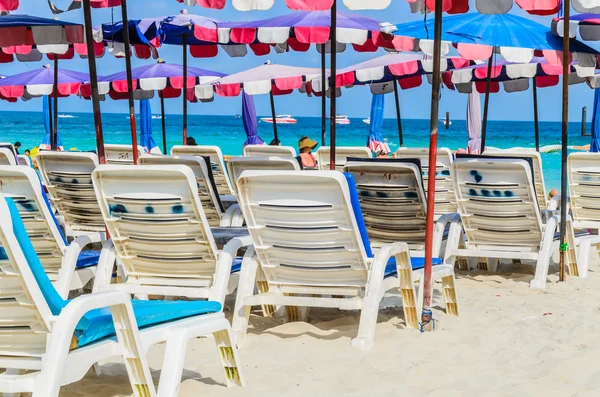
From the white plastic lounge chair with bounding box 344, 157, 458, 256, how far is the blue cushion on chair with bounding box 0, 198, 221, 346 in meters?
2.13

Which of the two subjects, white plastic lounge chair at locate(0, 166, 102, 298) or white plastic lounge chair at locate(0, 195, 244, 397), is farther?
white plastic lounge chair at locate(0, 166, 102, 298)

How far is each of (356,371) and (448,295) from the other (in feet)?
4.49

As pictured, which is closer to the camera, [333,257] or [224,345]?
[224,345]

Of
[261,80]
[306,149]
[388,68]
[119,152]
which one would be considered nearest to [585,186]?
[388,68]

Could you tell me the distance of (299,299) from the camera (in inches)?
167

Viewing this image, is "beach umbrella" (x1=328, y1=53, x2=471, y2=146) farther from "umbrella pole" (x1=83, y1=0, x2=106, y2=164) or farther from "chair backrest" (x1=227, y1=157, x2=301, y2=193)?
"umbrella pole" (x1=83, y1=0, x2=106, y2=164)

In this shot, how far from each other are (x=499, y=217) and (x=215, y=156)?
10.7ft

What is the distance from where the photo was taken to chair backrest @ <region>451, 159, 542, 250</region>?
5.91 metres

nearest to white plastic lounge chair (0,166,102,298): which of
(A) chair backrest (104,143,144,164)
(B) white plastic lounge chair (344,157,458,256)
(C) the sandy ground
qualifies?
(C) the sandy ground

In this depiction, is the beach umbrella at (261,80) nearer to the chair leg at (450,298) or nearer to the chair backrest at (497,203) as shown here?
the chair backrest at (497,203)

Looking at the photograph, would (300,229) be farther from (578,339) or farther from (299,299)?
(578,339)

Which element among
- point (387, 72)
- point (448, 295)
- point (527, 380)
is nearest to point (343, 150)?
point (387, 72)

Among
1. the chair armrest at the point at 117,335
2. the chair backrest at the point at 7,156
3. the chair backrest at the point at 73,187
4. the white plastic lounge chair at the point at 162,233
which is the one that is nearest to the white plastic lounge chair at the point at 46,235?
the white plastic lounge chair at the point at 162,233

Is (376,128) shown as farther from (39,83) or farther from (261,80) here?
(39,83)
